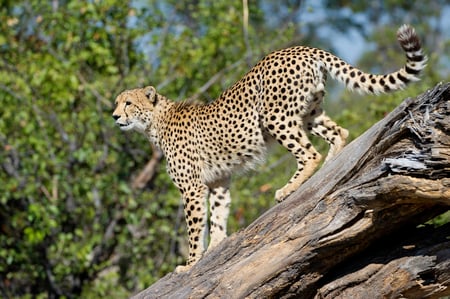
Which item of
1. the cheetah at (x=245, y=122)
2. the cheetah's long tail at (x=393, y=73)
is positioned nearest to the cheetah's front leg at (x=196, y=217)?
the cheetah at (x=245, y=122)

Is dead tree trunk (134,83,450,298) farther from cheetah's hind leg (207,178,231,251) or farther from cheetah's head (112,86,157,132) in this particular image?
cheetah's head (112,86,157,132)

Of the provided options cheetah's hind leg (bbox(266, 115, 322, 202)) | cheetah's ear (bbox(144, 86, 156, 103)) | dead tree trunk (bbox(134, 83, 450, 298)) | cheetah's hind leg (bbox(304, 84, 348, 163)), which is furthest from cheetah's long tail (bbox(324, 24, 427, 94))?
cheetah's ear (bbox(144, 86, 156, 103))

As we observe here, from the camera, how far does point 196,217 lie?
7.05m

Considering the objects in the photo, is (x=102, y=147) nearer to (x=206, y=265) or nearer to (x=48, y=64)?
(x=48, y=64)

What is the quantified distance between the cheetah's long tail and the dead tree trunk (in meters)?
0.63

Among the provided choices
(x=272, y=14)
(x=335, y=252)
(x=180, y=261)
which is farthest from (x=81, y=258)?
(x=272, y=14)

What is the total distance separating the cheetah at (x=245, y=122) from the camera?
6.48 metres

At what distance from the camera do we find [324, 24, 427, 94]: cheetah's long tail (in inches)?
212

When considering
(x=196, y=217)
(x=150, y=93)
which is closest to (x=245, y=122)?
(x=196, y=217)

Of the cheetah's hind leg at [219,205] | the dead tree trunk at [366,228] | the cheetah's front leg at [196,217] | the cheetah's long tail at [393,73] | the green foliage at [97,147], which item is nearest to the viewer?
the dead tree trunk at [366,228]

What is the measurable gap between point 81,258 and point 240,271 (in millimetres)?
4471

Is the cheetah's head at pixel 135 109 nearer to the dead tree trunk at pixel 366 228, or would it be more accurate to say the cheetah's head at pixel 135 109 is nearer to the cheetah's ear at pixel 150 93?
the cheetah's ear at pixel 150 93

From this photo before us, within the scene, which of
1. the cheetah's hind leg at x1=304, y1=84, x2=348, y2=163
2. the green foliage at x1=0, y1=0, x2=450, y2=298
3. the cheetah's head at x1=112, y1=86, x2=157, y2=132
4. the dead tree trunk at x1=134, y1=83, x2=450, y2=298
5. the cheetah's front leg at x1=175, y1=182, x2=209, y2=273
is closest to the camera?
the dead tree trunk at x1=134, y1=83, x2=450, y2=298

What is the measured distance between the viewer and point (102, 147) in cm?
1080
